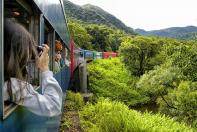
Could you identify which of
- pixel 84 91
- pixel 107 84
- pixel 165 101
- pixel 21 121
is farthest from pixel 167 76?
pixel 21 121

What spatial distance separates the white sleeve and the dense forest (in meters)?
5.95

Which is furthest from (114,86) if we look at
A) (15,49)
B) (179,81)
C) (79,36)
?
(15,49)

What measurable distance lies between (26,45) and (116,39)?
236 feet

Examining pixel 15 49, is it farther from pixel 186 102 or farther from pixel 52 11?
pixel 186 102

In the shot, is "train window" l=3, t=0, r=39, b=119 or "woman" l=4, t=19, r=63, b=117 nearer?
"woman" l=4, t=19, r=63, b=117

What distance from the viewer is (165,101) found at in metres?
19.6

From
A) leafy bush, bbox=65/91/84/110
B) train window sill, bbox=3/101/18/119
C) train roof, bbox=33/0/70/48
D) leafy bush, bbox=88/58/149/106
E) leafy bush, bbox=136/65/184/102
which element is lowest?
leafy bush, bbox=88/58/149/106

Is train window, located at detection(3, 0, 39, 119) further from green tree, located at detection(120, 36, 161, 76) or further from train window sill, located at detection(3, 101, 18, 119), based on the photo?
green tree, located at detection(120, 36, 161, 76)

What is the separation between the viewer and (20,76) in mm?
2812

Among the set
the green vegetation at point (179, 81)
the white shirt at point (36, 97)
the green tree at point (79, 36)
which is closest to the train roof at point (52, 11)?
the white shirt at point (36, 97)

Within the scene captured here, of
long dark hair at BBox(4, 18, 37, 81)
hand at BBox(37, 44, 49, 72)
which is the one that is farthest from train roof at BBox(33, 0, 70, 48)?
long dark hair at BBox(4, 18, 37, 81)

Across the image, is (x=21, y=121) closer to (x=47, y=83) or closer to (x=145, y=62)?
(x=47, y=83)

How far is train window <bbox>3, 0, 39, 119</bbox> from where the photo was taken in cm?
293

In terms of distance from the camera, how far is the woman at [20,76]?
9.05 feet
